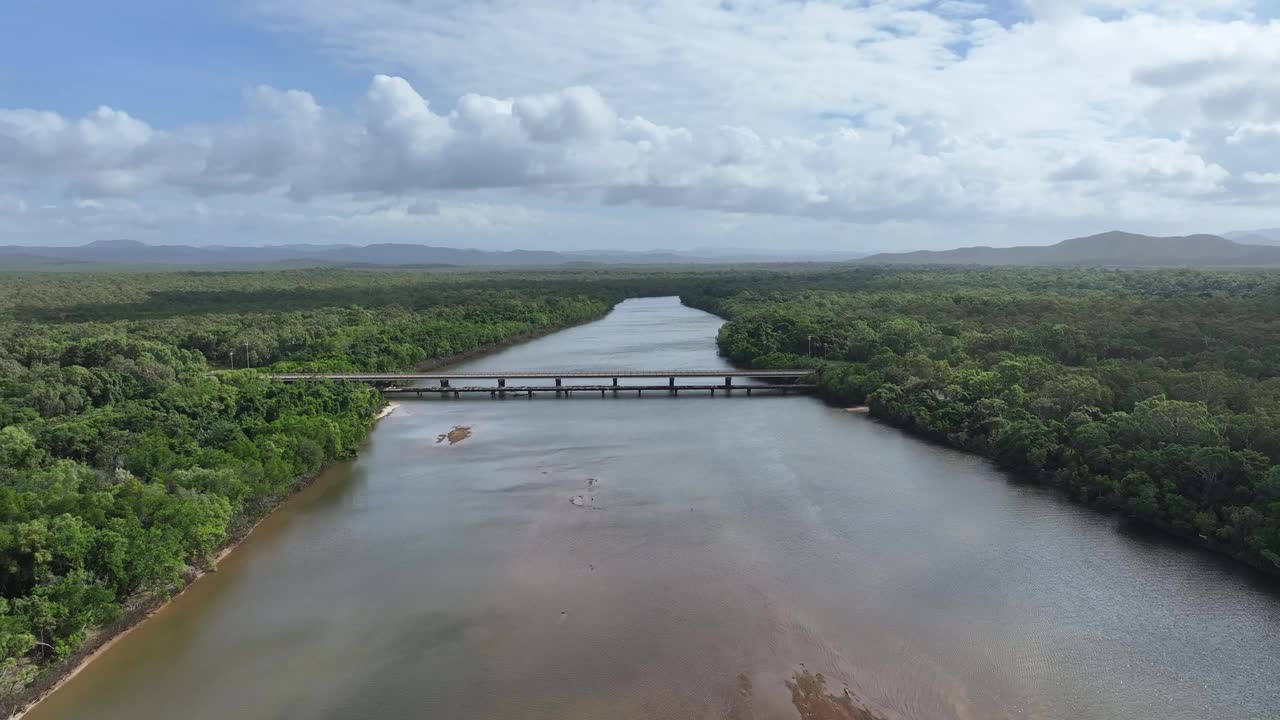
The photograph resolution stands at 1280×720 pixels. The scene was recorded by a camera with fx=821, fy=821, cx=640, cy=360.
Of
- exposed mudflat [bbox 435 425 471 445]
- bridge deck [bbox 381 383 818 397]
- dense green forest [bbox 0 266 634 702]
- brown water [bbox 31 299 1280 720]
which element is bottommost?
brown water [bbox 31 299 1280 720]

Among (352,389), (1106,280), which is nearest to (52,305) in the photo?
(352,389)

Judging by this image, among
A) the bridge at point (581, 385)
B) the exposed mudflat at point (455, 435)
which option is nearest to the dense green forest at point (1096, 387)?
the bridge at point (581, 385)

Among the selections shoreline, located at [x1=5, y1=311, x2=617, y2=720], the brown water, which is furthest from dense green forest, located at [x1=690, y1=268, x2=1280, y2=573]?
shoreline, located at [x1=5, y1=311, x2=617, y2=720]

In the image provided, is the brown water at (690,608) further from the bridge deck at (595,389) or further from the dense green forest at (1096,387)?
the bridge deck at (595,389)

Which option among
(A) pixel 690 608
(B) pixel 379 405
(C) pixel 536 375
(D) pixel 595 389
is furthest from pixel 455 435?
(A) pixel 690 608

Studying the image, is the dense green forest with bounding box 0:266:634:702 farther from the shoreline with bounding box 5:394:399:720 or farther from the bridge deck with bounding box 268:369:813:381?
the bridge deck with bounding box 268:369:813:381

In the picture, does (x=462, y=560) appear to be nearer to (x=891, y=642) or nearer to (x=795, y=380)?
(x=891, y=642)
